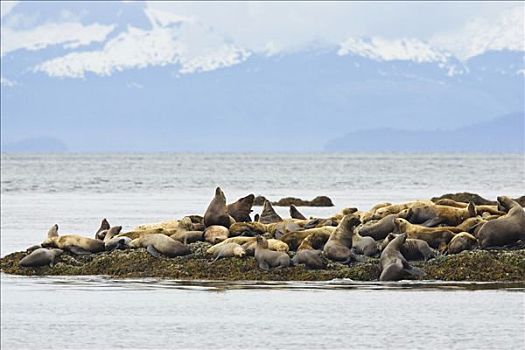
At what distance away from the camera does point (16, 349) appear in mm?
17062

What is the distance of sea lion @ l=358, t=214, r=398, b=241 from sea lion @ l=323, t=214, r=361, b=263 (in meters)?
0.94

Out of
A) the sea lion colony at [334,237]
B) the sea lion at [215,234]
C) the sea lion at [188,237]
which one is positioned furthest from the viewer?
the sea lion at [188,237]

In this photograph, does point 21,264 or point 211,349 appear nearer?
point 211,349

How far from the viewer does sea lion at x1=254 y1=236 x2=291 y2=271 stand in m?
24.2

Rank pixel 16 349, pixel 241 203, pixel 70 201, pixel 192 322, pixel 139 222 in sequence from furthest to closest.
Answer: pixel 70 201 < pixel 139 222 < pixel 241 203 < pixel 192 322 < pixel 16 349

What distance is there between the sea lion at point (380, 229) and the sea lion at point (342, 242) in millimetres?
938

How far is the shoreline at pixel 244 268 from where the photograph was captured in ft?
77.2

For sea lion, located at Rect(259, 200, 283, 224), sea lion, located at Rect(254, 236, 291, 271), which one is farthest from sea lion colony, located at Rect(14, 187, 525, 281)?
sea lion, located at Rect(259, 200, 283, 224)

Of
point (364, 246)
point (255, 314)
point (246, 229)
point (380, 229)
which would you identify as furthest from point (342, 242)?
point (255, 314)

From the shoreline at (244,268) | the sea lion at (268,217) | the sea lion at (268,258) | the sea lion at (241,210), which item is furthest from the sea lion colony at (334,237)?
the sea lion at (268,217)

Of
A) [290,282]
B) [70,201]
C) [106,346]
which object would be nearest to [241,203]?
[290,282]

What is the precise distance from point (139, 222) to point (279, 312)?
21082mm

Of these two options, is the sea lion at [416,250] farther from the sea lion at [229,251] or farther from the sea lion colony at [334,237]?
the sea lion at [229,251]

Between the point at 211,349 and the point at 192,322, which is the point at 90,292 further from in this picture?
the point at 211,349
